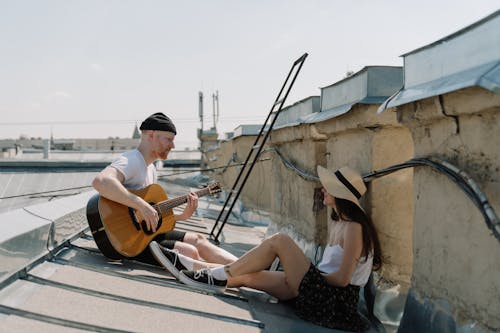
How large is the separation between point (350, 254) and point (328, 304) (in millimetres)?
317

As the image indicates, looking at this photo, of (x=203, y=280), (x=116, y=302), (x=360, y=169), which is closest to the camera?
(x=116, y=302)

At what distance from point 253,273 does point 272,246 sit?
246 mm

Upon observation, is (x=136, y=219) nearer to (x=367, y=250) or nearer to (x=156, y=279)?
(x=156, y=279)

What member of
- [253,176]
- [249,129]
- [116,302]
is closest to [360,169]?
[116,302]

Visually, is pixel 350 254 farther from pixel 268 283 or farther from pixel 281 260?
pixel 268 283

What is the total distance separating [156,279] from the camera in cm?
341

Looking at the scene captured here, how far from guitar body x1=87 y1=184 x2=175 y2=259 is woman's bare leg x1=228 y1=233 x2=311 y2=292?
0.64 meters

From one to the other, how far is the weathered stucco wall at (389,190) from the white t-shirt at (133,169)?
1.44 meters

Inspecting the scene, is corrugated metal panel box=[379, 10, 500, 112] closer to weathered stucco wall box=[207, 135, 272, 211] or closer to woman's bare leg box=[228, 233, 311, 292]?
woman's bare leg box=[228, 233, 311, 292]

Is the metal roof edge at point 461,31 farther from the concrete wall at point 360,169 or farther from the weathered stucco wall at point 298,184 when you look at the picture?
the weathered stucco wall at point 298,184

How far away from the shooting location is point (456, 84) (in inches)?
86.0

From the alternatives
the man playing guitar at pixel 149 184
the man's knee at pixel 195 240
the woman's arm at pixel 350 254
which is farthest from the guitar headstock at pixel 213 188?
the woman's arm at pixel 350 254

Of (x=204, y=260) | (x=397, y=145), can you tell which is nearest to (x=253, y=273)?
(x=204, y=260)

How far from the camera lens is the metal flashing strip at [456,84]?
6.40 ft
